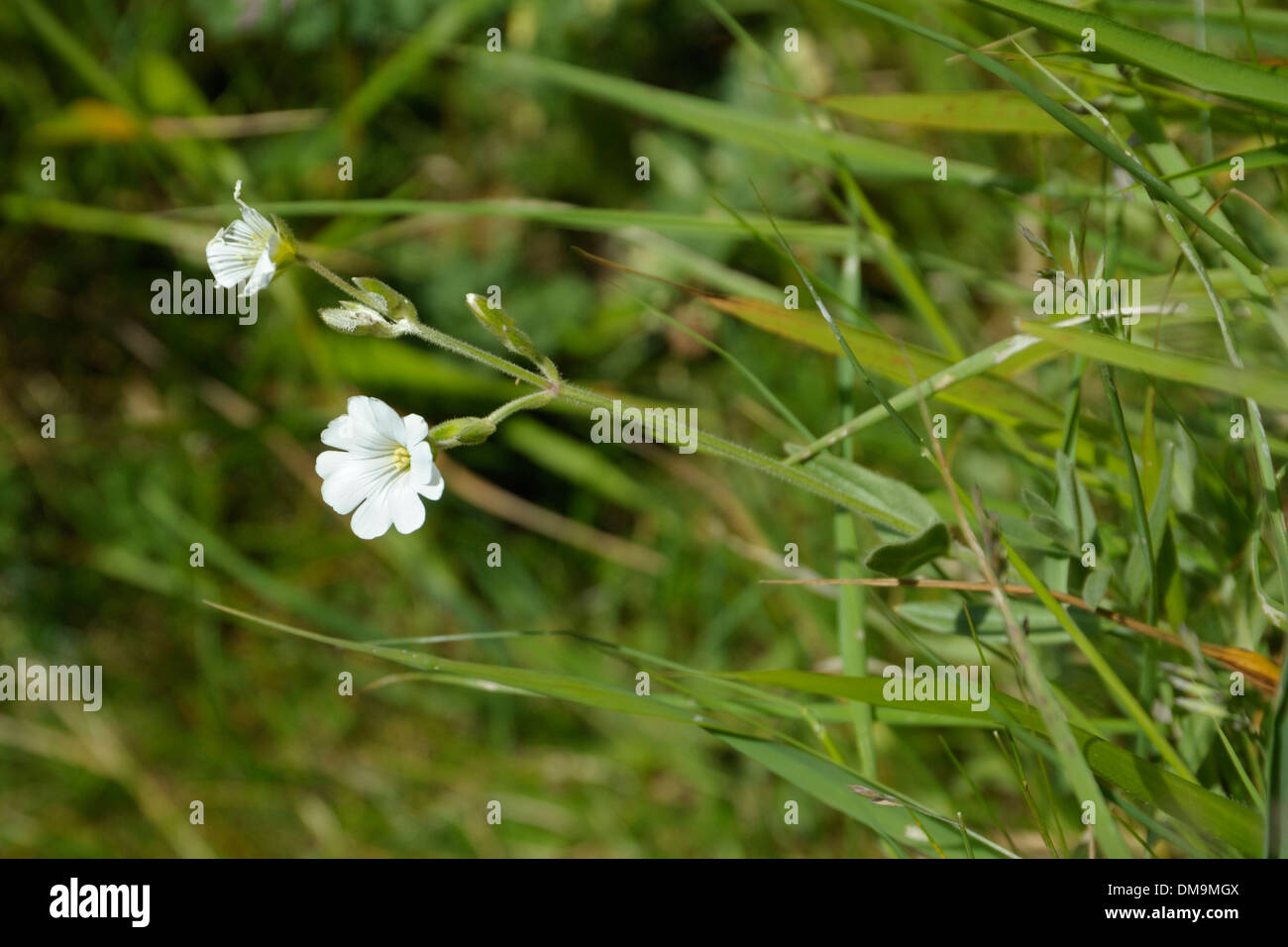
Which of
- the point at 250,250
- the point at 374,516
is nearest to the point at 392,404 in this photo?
the point at 250,250

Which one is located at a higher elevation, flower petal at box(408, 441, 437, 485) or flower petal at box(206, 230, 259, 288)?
flower petal at box(206, 230, 259, 288)

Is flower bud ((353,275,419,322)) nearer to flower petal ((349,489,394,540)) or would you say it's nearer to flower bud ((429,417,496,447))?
flower bud ((429,417,496,447))

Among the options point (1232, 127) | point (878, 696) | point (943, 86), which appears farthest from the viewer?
point (943, 86)

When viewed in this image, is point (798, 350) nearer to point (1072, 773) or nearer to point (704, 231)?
point (704, 231)

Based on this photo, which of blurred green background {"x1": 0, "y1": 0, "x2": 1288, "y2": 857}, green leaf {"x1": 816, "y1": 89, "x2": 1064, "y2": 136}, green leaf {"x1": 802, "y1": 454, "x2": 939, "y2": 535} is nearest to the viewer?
green leaf {"x1": 802, "y1": 454, "x2": 939, "y2": 535}

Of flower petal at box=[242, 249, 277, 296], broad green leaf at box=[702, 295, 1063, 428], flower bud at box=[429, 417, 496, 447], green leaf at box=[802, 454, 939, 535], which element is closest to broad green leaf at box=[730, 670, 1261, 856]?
green leaf at box=[802, 454, 939, 535]
